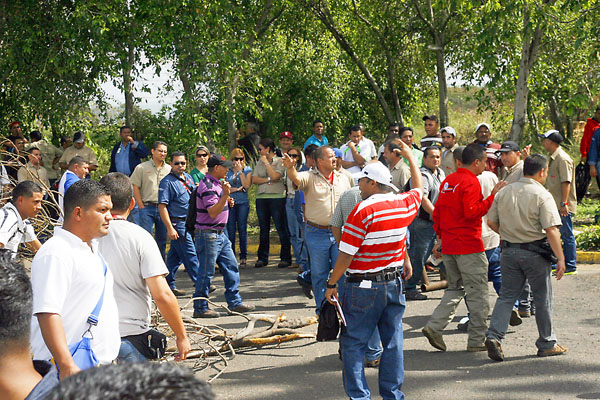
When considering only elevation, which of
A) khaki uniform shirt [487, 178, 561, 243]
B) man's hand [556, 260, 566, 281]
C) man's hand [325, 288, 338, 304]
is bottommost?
man's hand [556, 260, 566, 281]

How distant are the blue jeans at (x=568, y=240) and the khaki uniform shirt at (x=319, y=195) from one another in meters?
3.66

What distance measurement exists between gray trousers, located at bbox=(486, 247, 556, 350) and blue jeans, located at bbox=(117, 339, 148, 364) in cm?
352

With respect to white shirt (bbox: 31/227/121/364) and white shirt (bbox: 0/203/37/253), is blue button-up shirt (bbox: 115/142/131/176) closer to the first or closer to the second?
white shirt (bbox: 0/203/37/253)

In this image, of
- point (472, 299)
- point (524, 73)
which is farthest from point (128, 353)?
point (524, 73)

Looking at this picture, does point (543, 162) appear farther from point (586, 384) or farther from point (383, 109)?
point (383, 109)

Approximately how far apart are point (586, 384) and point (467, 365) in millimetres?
1036

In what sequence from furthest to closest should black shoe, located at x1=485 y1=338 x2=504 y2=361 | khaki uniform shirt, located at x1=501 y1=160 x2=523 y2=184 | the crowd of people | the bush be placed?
the bush, khaki uniform shirt, located at x1=501 y1=160 x2=523 y2=184, black shoe, located at x1=485 y1=338 x2=504 y2=361, the crowd of people

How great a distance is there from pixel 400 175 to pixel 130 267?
523 cm

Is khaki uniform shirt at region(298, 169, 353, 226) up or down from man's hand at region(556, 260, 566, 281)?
up

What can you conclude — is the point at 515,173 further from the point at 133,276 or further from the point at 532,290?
the point at 133,276

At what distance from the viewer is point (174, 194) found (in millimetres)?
10156

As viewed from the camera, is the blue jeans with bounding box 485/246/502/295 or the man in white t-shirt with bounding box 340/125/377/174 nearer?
the blue jeans with bounding box 485/246/502/295

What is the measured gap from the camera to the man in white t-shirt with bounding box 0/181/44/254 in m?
6.33

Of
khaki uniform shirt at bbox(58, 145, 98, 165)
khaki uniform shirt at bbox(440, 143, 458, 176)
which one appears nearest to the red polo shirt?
khaki uniform shirt at bbox(440, 143, 458, 176)
